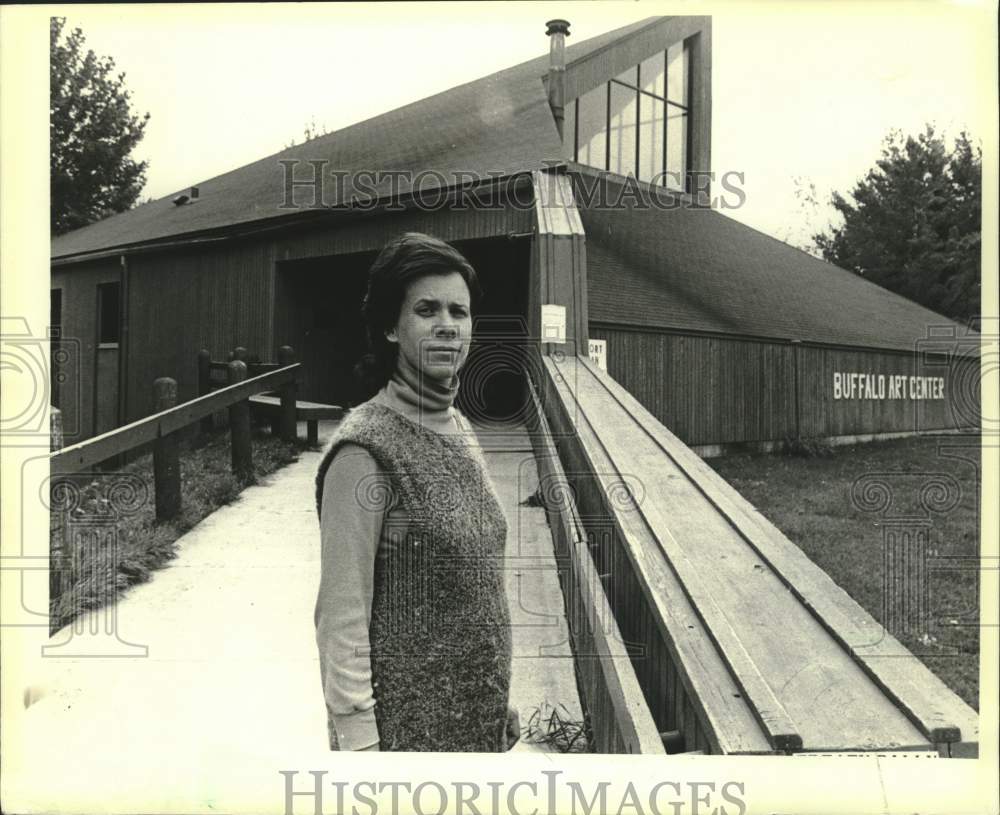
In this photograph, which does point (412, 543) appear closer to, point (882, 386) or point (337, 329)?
point (337, 329)

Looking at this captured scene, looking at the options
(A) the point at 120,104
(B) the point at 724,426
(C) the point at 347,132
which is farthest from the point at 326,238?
(B) the point at 724,426

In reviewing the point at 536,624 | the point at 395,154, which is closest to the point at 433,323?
the point at 536,624

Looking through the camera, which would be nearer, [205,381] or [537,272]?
[537,272]

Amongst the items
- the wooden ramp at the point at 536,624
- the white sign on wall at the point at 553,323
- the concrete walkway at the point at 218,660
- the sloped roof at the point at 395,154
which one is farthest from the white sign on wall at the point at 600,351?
the concrete walkway at the point at 218,660

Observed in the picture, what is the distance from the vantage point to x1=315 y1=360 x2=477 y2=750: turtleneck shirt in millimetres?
→ 1693

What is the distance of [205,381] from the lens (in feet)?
25.3

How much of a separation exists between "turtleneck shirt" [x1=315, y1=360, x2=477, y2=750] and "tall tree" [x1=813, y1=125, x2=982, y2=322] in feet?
8.29

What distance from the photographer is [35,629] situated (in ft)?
9.80

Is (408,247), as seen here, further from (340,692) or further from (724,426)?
(724,426)

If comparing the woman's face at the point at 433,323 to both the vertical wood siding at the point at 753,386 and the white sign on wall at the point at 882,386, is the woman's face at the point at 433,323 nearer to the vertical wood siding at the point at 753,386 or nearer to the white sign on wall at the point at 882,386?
the vertical wood siding at the point at 753,386

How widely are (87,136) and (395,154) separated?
5402mm

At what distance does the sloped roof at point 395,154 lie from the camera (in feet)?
28.0

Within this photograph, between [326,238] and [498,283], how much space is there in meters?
5.20

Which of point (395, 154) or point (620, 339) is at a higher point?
point (395, 154)
